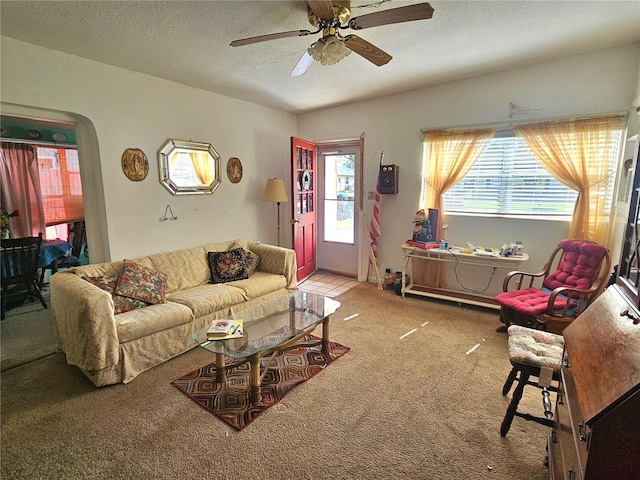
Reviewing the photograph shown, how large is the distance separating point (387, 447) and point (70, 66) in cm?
359

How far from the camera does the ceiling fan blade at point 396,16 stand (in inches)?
65.2

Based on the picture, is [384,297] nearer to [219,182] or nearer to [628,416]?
[219,182]

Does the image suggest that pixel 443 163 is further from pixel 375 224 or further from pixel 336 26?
pixel 336 26

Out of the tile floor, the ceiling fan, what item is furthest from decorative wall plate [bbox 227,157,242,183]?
the ceiling fan

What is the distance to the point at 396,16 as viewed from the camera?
176 cm

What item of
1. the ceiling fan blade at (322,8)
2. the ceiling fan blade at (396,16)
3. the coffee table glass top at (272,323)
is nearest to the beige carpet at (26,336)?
the coffee table glass top at (272,323)

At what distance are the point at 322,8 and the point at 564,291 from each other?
9.53 feet

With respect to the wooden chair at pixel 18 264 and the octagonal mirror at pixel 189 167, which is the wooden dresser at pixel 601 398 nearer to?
the octagonal mirror at pixel 189 167

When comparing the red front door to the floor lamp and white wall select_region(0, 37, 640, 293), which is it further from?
white wall select_region(0, 37, 640, 293)

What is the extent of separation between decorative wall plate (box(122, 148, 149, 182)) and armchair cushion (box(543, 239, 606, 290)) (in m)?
4.12

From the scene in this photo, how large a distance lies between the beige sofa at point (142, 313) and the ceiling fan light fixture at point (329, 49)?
217cm

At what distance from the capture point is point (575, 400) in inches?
47.8

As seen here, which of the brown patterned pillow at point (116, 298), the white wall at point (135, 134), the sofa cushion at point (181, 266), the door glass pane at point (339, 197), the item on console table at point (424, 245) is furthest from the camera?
the door glass pane at point (339, 197)

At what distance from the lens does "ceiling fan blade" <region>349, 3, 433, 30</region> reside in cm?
166
